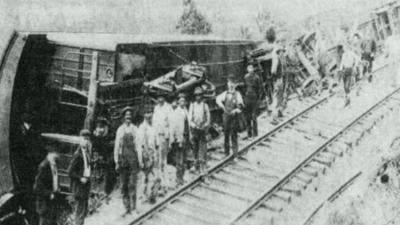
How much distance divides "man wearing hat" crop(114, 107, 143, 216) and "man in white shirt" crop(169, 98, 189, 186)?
939 mm

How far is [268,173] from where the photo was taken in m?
9.51

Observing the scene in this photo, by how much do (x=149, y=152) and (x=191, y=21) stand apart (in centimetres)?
1035

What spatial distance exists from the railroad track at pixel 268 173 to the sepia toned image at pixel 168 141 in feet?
0.11

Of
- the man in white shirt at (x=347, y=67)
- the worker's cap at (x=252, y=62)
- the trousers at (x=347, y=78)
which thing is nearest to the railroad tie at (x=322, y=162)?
the man in white shirt at (x=347, y=67)

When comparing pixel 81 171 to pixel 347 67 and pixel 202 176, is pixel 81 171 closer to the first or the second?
pixel 202 176

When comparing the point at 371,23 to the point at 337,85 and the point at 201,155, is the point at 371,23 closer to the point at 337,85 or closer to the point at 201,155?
the point at 337,85

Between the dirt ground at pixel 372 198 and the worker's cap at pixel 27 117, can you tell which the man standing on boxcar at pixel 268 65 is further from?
→ the worker's cap at pixel 27 117

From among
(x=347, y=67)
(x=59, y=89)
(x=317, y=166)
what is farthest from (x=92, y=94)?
(x=347, y=67)

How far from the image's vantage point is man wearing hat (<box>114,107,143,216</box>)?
A: 7871 millimetres

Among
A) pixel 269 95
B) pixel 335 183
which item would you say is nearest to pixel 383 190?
pixel 335 183

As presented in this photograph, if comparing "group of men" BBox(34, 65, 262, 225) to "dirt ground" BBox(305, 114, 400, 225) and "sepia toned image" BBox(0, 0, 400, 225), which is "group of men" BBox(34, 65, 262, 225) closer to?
"sepia toned image" BBox(0, 0, 400, 225)

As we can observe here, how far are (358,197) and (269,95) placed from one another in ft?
20.7

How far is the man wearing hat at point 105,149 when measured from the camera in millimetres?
8461

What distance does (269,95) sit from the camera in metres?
14.2
